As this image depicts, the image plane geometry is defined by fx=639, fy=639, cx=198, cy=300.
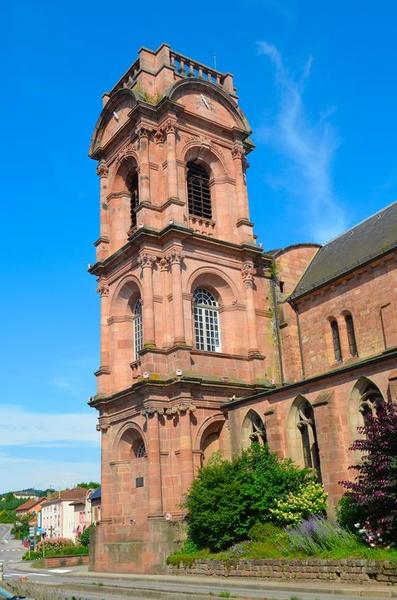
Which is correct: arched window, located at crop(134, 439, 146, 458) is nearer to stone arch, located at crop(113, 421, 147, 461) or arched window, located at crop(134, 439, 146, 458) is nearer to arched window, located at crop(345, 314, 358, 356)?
stone arch, located at crop(113, 421, 147, 461)

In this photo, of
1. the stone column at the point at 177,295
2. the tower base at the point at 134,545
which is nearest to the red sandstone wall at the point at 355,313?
the stone column at the point at 177,295

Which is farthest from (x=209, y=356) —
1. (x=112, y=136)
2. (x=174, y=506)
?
(x=112, y=136)

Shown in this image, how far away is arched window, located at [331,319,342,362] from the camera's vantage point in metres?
28.5

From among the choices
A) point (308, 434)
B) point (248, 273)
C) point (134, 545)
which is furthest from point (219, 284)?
point (134, 545)

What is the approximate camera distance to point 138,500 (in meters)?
27.7

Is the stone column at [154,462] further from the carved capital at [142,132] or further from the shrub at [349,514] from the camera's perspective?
the carved capital at [142,132]

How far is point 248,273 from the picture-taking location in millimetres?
31000

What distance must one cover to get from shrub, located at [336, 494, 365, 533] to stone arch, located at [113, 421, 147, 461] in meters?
11.5

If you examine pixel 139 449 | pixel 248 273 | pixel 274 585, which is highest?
pixel 248 273

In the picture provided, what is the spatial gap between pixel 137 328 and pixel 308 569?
52.9ft

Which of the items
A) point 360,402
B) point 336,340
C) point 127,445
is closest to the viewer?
point 360,402

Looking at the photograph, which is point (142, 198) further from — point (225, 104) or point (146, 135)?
point (225, 104)

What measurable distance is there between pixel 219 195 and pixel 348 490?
55.6 feet

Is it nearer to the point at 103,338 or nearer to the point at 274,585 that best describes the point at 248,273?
the point at 103,338
